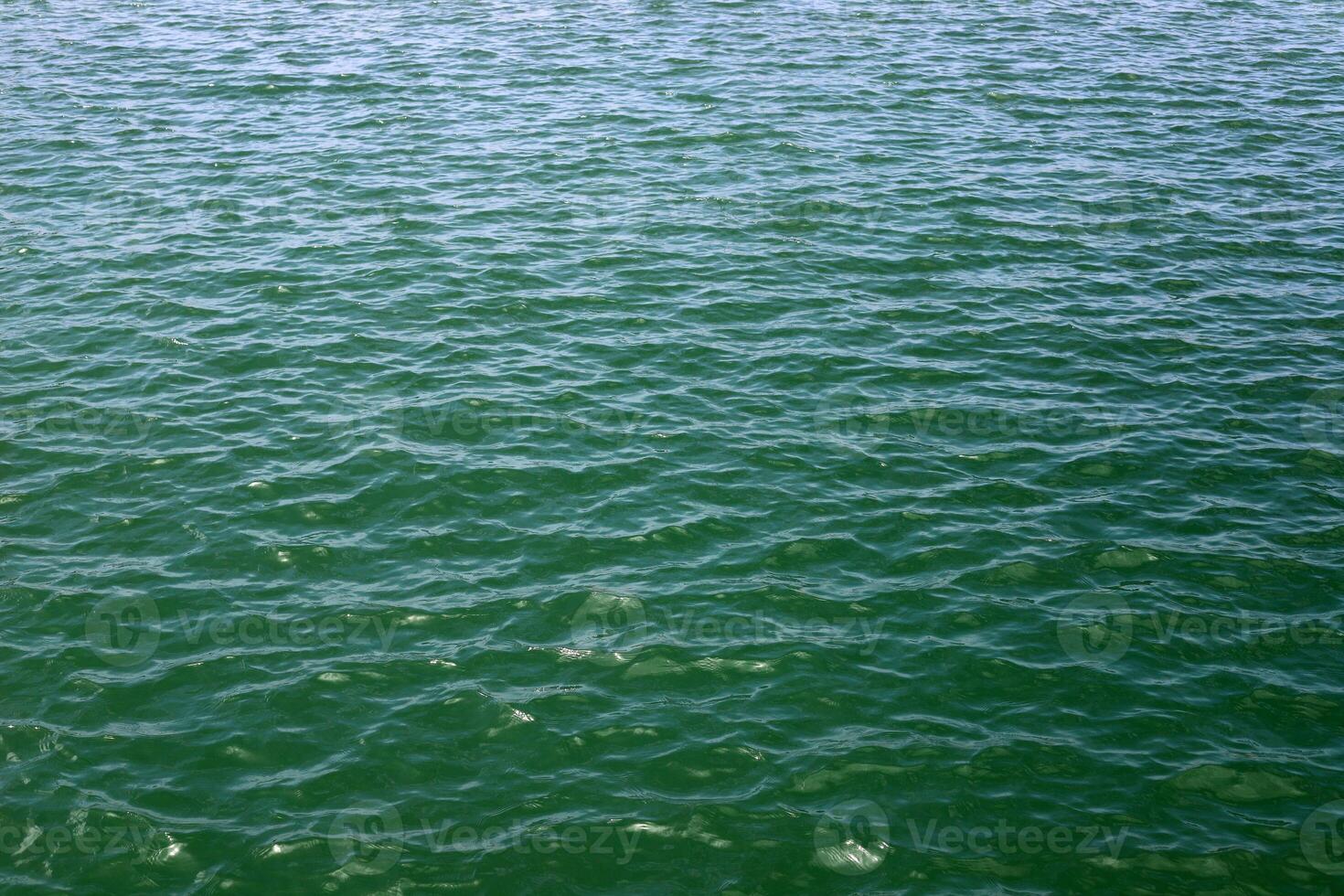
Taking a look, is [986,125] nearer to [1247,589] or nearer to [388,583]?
[1247,589]

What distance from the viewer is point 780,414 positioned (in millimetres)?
25203

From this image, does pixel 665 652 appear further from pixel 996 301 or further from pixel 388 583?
pixel 996 301

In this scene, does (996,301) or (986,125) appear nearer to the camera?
(996,301)

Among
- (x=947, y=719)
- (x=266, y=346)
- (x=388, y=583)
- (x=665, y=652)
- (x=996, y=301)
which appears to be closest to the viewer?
(x=947, y=719)

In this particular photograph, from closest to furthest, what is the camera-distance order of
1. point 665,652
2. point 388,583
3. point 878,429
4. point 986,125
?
1. point 665,652
2. point 388,583
3. point 878,429
4. point 986,125

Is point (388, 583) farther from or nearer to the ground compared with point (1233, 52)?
nearer to the ground

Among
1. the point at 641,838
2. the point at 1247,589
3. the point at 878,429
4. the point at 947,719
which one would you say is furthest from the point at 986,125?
the point at 641,838

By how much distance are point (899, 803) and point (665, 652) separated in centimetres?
461

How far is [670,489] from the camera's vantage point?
75.3ft

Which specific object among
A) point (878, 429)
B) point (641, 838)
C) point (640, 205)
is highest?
point (640, 205)

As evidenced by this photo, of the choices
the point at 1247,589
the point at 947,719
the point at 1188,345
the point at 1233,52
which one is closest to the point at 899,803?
the point at 947,719

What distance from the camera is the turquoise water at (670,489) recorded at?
641 inches

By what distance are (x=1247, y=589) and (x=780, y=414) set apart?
978 cm

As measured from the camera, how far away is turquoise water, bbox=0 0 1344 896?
1628cm
